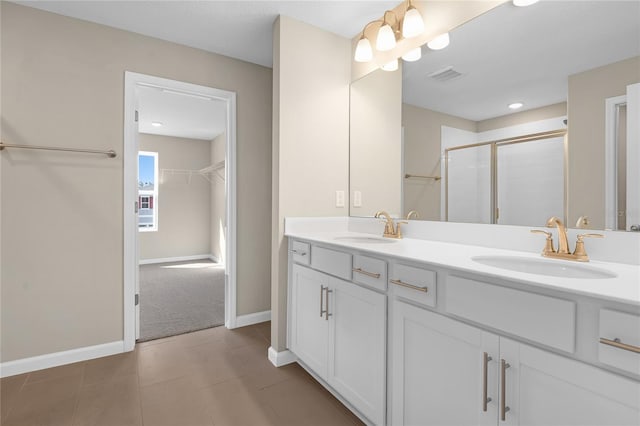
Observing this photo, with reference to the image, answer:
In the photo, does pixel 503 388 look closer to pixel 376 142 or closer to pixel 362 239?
pixel 362 239

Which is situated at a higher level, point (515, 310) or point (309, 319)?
point (515, 310)

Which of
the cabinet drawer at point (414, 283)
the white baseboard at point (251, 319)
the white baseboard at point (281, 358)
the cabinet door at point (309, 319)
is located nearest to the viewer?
the cabinet drawer at point (414, 283)

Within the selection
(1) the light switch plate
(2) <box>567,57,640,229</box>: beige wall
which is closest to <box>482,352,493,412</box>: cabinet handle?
(2) <box>567,57,640,229</box>: beige wall

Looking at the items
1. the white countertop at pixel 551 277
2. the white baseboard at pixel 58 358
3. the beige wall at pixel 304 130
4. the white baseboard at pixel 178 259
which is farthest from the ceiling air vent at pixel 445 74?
the white baseboard at pixel 178 259

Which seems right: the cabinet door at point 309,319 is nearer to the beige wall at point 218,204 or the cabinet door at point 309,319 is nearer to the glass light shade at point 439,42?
the glass light shade at point 439,42

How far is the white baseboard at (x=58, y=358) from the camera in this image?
203cm

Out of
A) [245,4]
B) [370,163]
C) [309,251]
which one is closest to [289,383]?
[309,251]

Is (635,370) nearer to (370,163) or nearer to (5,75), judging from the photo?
(370,163)

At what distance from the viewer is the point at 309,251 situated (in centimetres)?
191

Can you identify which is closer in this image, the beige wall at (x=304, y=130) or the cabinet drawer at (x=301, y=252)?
the cabinet drawer at (x=301, y=252)

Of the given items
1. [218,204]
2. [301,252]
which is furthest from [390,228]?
[218,204]

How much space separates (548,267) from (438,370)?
573 millimetres

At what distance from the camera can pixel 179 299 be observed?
11.8 feet

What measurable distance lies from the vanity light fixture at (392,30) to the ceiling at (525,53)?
0.45 ft
